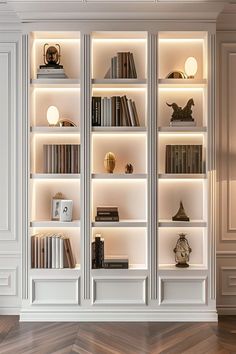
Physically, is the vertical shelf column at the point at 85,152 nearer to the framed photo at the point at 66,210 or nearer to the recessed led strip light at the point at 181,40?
the framed photo at the point at 66,210

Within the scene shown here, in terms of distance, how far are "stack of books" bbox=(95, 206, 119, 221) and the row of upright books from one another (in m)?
0.19

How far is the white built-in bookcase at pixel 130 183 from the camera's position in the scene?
4324 millimetres

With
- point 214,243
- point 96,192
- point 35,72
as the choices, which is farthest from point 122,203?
point 35,72

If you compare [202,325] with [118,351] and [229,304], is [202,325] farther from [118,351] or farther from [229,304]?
[118,351]

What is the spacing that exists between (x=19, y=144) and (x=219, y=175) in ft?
6.68

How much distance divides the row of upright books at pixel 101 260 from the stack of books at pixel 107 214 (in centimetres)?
19

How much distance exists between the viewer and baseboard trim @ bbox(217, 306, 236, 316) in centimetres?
461

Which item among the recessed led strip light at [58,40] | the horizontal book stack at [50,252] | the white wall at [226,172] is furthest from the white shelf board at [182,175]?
the recessed led strip light at [58,40]

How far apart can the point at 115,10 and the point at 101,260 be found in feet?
7.67

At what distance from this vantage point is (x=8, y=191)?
4586 millimetres

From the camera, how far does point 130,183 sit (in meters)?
4.60

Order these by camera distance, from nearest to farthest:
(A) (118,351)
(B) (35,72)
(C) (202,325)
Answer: (A) (118,351) < (C) (202,325) < (B) (35,72)

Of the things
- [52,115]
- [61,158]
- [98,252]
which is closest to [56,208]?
[61,158]

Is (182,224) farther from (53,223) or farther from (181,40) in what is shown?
(181,40)
